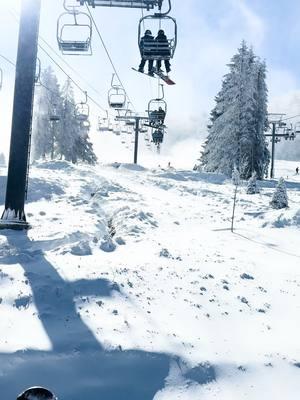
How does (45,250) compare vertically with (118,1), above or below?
below

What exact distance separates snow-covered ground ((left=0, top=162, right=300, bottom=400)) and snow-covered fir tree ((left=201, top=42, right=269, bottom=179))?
96.4ft

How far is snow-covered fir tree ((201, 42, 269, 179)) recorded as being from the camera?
141 feet

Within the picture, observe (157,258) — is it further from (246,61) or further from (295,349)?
(246,61)

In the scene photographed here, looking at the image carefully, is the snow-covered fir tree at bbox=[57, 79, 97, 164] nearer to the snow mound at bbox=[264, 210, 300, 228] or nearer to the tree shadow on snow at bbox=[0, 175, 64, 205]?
the tree shadow on snow at bbox=[0, 175, 64, 205]

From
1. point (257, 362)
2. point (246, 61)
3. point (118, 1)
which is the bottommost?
point (257, 362)

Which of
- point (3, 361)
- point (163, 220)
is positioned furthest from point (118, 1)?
point (163, 220)

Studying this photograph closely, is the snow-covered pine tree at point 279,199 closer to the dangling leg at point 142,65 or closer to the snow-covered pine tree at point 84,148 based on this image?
the dangling leg at point 142,65

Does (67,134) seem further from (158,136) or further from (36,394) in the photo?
(36,394)

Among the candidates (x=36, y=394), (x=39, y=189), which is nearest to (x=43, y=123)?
(x=39, y=189)

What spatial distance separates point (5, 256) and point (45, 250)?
106 cm

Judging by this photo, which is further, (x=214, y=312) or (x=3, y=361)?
(x=214, y=312)

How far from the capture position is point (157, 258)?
10703 millimetres

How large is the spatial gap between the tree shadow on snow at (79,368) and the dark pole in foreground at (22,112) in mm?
5225

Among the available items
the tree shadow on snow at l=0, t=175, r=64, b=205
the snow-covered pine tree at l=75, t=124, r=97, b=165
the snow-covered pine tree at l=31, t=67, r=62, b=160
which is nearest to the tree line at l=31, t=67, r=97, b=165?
the snow-covered pine tree at l=31, t=67, r=62, b=160
